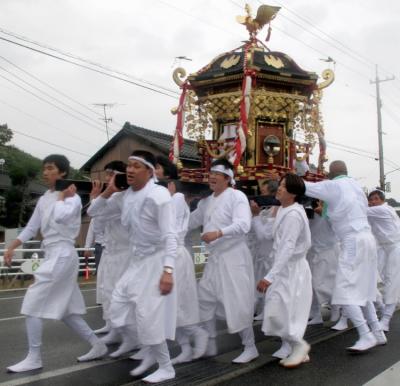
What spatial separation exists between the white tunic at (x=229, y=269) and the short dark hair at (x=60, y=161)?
136 centimetres

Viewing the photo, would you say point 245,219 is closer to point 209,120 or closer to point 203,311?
point 203,311

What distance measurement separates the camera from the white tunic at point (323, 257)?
7.12 m

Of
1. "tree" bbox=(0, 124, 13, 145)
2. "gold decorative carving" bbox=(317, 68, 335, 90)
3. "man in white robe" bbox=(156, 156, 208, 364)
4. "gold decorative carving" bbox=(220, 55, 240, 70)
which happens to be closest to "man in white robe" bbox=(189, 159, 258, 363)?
"man in white robe" bbox=(156, 156, 208, 364)

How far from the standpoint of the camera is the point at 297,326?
190 inches

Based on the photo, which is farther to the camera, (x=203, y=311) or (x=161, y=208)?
(x=203, y=311)

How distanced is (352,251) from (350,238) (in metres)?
0.14

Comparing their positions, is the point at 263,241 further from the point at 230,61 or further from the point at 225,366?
the point at 230,61

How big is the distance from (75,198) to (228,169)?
1455 mm

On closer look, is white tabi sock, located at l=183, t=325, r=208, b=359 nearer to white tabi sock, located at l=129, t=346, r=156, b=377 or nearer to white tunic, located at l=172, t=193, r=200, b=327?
white tunic, located at l=172, t=193, r=200, b=327

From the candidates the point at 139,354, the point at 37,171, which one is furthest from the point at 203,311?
the point at 37,171

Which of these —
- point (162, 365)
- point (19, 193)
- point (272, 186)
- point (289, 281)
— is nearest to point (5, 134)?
point (19, 193)

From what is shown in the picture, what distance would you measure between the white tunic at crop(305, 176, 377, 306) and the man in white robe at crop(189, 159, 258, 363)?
3.09 feet

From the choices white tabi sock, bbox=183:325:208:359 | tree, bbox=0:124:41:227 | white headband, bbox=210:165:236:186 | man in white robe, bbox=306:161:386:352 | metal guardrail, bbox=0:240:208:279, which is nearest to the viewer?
white tabi sock, bbox=183:325:208:359

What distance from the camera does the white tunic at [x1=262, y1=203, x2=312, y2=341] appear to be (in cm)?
482
